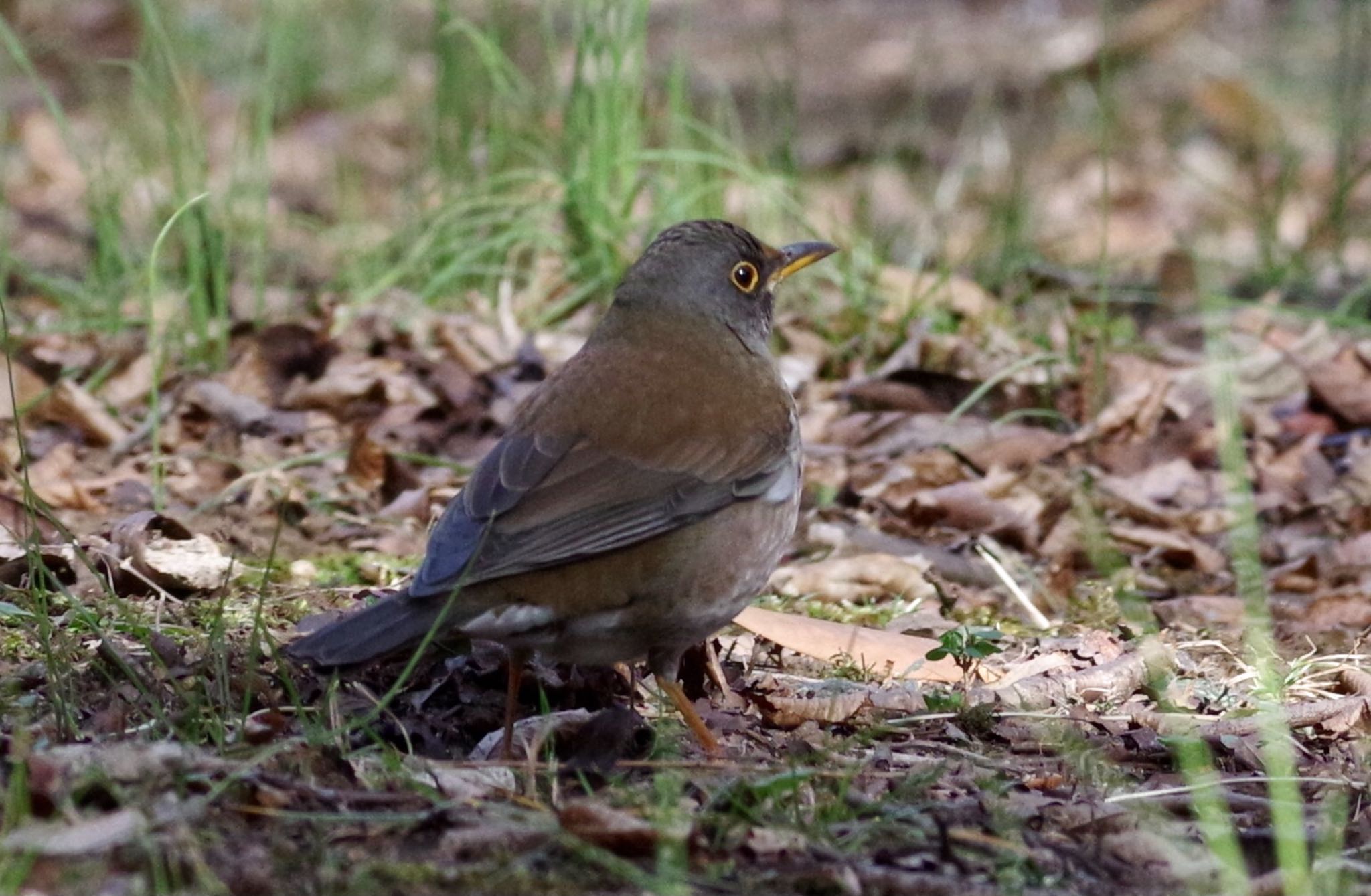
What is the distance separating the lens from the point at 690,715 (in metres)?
4.71

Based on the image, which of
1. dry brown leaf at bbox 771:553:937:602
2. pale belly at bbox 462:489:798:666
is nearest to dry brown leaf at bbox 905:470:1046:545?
dry brown leaf at bbox 771:553:937:602

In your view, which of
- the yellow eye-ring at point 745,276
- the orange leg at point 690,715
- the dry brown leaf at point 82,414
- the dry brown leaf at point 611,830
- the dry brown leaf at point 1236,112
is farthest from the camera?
the dry brown leaf at point 1236,112

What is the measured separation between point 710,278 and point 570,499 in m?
1.28

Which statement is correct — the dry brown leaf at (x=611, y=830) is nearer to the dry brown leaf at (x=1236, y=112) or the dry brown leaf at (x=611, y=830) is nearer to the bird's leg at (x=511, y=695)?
the bird's leg at (x=511, y=695)

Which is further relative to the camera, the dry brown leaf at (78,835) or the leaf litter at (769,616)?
the leaf litter at (769,616)

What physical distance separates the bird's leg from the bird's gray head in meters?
1.33

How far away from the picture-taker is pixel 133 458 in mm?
7211

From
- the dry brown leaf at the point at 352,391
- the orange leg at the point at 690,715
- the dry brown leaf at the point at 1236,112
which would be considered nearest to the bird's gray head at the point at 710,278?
the orange leg at the point at 690,715

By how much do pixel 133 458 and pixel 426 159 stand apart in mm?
3408

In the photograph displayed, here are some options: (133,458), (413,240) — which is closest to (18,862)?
(133,458)

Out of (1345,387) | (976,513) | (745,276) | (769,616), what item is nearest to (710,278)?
(745,276)

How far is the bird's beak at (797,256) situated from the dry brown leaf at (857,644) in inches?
44.9

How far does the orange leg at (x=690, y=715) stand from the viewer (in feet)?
15.1

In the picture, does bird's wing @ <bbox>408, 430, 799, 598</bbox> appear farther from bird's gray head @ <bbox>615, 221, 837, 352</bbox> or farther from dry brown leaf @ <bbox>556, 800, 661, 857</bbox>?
dry brown leaf @ <bbox>556, 800, 661, 857</bbox>
